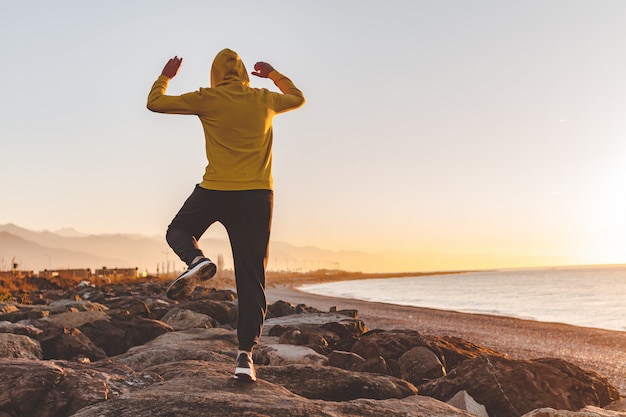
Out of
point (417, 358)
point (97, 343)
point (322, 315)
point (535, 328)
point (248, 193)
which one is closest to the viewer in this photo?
point (248, 193)

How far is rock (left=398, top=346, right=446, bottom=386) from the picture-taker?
19.2ft

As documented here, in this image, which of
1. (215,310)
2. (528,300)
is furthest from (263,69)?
(528,300)

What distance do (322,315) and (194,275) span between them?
7274mm

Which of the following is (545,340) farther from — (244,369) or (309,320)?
(244,369)

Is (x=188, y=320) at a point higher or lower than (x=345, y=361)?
lower

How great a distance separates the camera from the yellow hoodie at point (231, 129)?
12.7ft

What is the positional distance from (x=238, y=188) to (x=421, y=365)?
3.38 m

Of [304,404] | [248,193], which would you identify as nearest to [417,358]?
[304,404]

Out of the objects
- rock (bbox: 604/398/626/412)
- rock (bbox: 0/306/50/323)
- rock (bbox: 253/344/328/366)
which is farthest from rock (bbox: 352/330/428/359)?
rock (bbox: 0/306/50/323)

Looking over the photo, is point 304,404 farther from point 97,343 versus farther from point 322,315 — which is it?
point 322,315

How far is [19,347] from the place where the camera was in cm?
584

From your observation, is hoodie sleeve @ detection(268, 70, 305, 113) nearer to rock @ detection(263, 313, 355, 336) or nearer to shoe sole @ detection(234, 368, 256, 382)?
shoe sole @ detection(234, 368, 256, 382)

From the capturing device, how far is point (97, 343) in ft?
23.5

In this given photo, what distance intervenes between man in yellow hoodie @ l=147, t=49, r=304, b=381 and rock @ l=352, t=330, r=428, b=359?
2.73 metres
